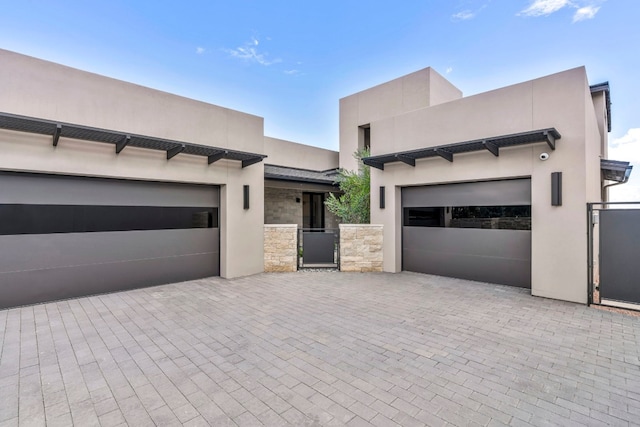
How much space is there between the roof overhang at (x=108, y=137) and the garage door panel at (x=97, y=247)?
197 cm

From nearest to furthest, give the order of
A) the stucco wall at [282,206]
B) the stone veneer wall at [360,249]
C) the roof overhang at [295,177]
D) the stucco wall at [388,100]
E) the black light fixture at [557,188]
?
1. the black light fixture at [557,188]
2. the stone veneer wall at [360,249]
3. the roof overhang at [295,177]
4. the stucco wall at [388,100]
5. the stucco wall at [282,206]

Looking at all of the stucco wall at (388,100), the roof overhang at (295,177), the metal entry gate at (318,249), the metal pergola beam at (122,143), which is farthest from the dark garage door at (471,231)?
the stucco wall at (388,100)

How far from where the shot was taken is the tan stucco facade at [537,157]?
19.8ft

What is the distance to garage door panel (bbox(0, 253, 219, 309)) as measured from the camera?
18.8 feet

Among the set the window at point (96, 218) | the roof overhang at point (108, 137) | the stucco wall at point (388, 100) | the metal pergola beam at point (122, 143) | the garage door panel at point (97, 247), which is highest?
the stucco wall at point (388, 100)

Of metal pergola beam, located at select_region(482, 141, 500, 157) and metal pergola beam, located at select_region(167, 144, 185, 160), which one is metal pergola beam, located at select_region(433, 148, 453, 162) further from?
metal pergola beam, located at select_region(167, 144, 185, 160)

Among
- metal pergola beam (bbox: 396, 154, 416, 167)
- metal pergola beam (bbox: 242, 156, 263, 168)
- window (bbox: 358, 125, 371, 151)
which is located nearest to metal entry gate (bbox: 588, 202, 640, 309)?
metal pergola beam (bbox: 396, 154, 416, 167)

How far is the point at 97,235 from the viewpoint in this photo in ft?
21.7

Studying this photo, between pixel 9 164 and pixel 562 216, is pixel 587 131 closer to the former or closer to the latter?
pixel 562 216

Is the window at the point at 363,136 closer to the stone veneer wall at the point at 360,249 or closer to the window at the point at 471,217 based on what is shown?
the window at the point at 471,217

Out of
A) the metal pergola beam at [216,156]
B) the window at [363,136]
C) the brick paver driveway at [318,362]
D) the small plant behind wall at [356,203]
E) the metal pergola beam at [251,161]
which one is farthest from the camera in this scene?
the window at [363,136]

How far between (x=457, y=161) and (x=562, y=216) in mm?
2589

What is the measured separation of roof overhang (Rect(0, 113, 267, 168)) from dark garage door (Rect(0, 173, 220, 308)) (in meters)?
0.96

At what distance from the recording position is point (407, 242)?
9109 mm
